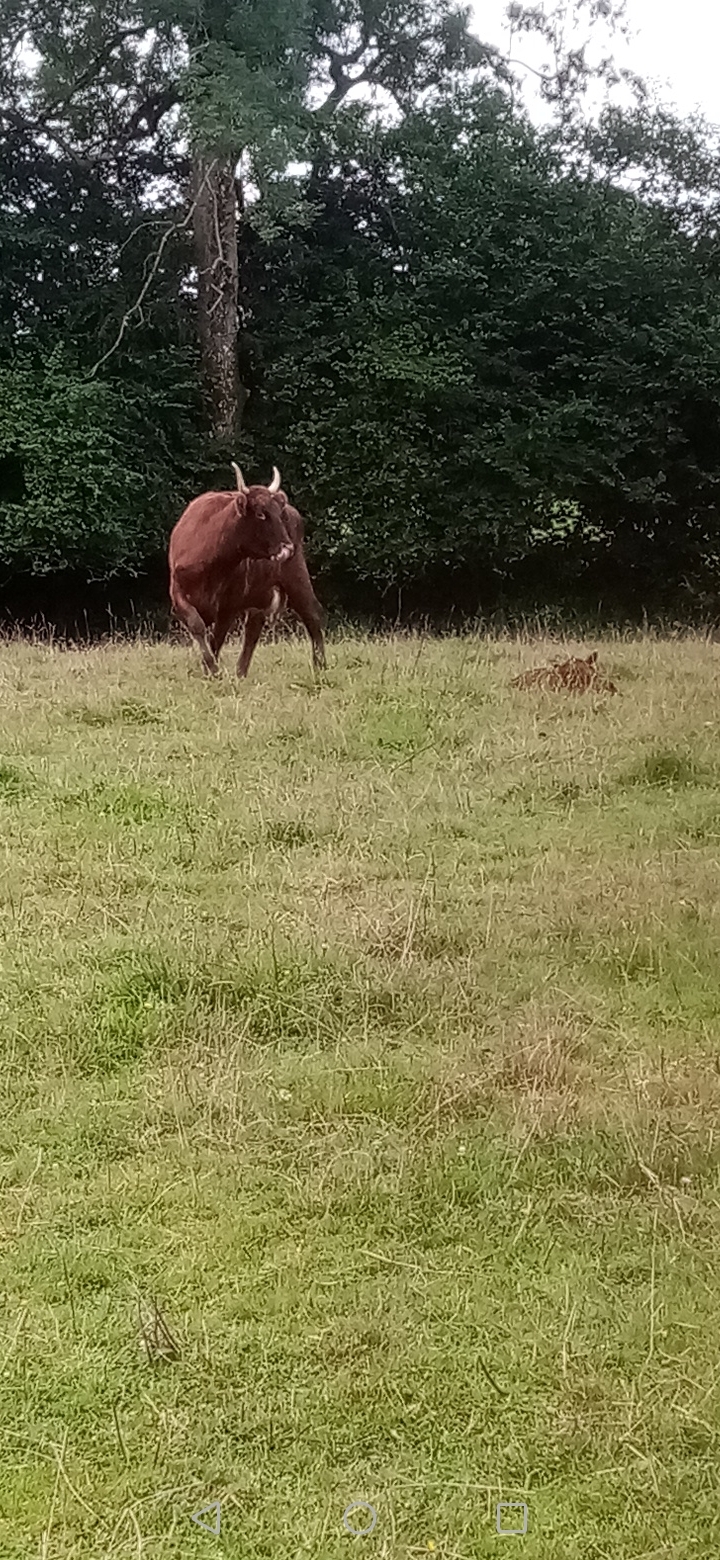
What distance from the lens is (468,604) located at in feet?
59.6

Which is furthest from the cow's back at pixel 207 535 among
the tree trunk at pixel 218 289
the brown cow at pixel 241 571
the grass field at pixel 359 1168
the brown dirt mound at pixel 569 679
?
the tree trunk at pixel 218 289

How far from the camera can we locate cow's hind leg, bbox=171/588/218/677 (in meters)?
10.2

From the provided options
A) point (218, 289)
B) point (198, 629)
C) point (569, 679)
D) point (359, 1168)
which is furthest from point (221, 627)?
point (218, 289)

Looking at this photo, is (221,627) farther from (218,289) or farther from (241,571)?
(218,289)

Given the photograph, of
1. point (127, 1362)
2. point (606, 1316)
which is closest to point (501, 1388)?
point (606, 1316)

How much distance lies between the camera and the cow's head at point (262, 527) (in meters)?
9.97

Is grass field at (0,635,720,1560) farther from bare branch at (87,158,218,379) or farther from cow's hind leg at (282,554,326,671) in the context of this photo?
bare branch at (87,158,218,379)

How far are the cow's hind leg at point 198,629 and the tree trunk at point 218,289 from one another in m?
7.09

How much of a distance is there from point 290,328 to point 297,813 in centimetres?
1247

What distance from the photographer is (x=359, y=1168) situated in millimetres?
3322

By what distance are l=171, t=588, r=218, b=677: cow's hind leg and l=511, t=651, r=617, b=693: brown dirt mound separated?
221cm

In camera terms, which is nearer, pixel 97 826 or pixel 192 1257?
pixel 192 1257

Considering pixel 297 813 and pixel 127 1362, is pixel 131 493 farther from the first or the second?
pixel 127 1362

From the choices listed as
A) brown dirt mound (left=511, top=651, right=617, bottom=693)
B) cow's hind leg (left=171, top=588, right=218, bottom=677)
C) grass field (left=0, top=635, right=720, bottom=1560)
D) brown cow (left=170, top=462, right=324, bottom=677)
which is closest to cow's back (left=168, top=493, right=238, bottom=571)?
brown cow (left=170, top=462, right=324, bottom=677)
